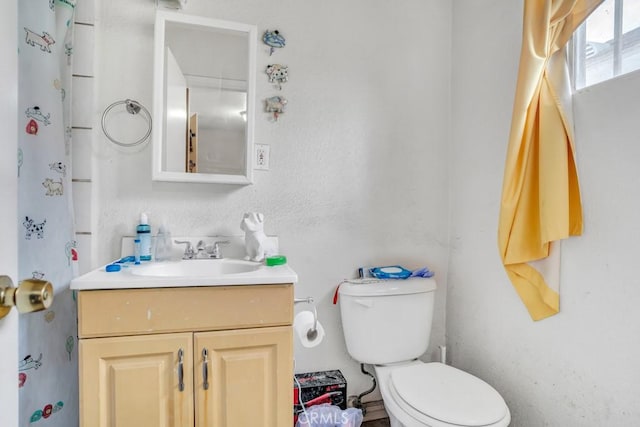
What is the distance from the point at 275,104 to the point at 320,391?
1289mm

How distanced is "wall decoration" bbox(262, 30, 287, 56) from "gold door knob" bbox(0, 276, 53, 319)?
1.35m

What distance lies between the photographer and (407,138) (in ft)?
5.53

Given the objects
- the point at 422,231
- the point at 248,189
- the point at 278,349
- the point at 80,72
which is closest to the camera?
the point at 278,349

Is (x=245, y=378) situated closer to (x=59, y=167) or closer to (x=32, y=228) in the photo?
(x=32, y=228)

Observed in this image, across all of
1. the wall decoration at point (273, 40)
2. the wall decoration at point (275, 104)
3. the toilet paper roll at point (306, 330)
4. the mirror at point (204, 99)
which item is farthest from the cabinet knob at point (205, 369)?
the wall decoration at point (273, 40)

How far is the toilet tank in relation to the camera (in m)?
1.42

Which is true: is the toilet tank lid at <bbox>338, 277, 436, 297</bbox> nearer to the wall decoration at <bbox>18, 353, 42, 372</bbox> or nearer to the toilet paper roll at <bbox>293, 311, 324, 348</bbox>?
the toilet paper roll at <bbox>293, 311, 324, 348</bbox>

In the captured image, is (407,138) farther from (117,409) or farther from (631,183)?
(117,409)

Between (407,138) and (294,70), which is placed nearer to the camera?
(294,70)

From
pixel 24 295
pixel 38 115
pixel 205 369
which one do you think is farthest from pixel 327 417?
pixel 38 115

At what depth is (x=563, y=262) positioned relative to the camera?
114 cm

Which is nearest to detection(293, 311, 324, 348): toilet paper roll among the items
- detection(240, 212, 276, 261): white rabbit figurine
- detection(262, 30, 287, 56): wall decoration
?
detection(240, 212, 276, 261): white rabbit figurine

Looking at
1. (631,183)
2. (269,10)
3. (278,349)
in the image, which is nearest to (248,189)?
(278,349)

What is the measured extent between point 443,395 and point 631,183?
874mm
